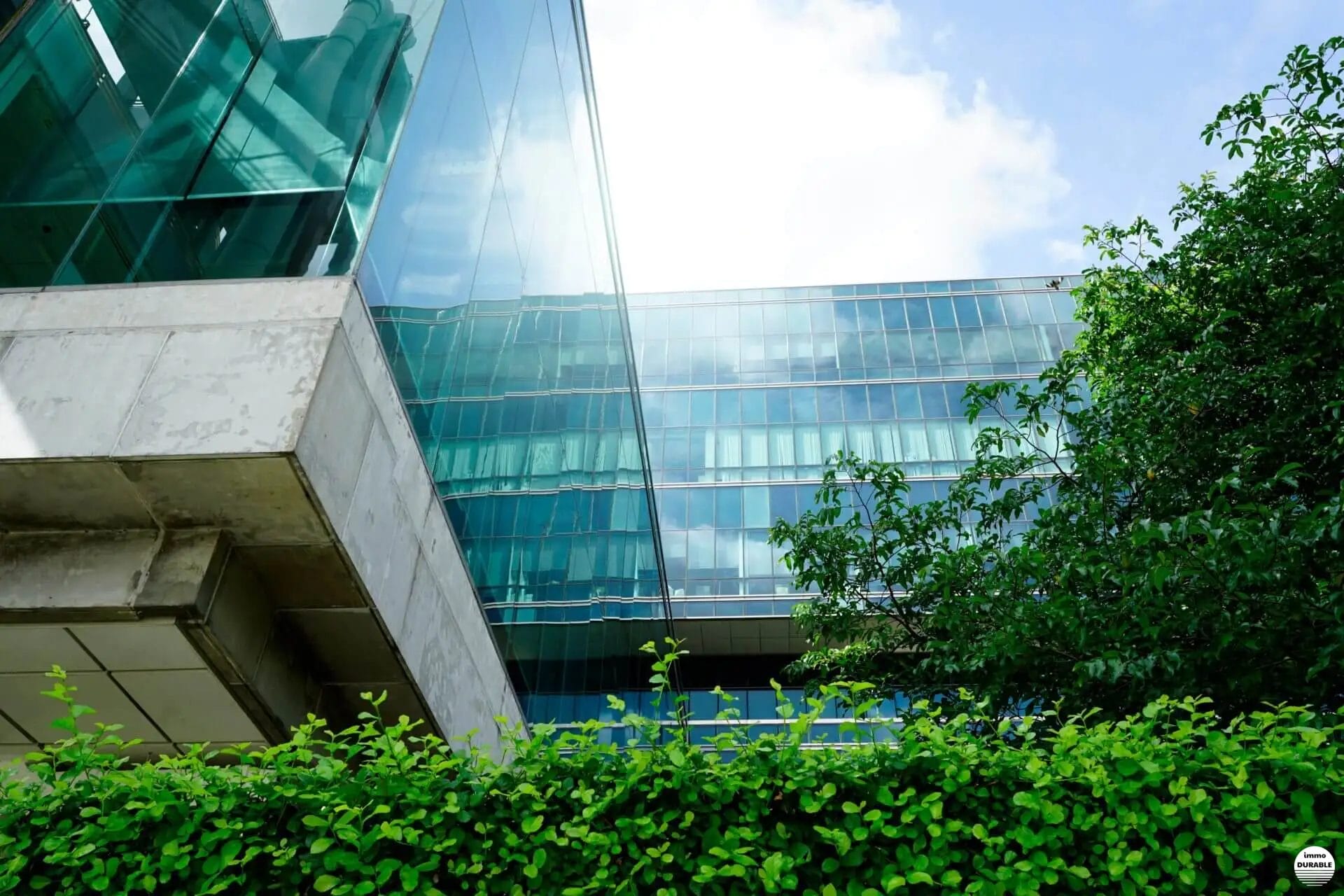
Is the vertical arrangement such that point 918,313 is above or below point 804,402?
above

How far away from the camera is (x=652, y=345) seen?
37.8 metres

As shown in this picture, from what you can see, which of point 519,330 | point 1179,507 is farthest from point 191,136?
point 1179,507

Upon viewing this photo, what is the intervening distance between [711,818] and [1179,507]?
7.43 meters

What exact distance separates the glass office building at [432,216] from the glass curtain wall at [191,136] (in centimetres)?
2

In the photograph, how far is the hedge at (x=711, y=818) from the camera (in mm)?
3758

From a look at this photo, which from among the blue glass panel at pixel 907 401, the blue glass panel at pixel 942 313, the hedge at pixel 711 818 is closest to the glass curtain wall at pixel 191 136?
the hedge at pixel 711 818

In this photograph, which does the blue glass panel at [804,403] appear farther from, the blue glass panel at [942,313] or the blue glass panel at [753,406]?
the blue glass panel at [942,313]

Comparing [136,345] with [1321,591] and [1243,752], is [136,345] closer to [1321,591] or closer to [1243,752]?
[1243,752]

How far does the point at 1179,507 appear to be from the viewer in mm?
9508

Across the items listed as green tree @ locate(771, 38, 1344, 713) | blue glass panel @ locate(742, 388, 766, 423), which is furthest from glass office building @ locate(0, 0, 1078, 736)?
blue glass panel @ locate(742, 388, 766, 423)

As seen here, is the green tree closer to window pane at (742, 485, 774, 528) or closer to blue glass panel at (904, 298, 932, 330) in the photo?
window pane at (742, 485, 774, 528)

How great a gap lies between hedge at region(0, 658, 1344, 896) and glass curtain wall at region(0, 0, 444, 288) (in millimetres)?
3575

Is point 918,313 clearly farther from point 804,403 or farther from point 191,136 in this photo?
point 191,136

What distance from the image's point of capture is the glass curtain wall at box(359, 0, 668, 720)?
7770 mm
